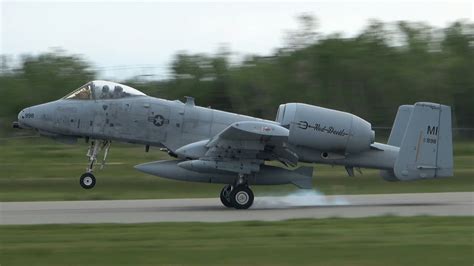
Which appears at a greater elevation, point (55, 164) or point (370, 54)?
point (370, 54)

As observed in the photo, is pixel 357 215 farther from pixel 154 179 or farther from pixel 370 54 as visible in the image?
pixel 370 54

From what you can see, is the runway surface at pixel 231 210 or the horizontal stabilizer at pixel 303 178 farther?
the horizontal stabilizer at pixel 303 178

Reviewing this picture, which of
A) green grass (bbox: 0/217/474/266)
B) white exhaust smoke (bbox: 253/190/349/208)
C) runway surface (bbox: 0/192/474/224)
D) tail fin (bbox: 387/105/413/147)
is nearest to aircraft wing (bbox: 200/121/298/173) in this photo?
runway surface (bbox: 0/192/474/224)

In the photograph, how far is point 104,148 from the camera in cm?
2100

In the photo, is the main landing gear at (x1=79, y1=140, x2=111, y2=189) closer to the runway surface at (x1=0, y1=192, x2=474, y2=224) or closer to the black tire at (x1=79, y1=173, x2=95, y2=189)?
the black tire at (x1=79, y1=173, x2=95, y2=189)

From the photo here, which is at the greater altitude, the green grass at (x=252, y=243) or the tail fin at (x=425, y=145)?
the tail fin at (x=425, y=145)

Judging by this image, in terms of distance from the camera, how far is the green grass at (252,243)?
37.3 feet

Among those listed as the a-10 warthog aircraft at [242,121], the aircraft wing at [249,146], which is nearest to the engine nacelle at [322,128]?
the a-10 warthog aircraft at [242,121]

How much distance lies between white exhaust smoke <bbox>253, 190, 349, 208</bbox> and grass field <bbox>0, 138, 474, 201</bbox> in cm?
166

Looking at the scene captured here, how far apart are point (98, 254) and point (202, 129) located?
847 centimetres

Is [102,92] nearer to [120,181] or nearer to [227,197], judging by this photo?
[227,197]

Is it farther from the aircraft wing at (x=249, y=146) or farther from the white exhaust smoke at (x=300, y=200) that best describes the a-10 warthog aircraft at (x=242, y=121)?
the white exhaust smoke at (x=300, y=200)

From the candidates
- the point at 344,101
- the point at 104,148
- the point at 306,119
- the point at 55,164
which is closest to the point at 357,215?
the point at 306,119

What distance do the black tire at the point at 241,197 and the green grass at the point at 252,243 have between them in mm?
3296
